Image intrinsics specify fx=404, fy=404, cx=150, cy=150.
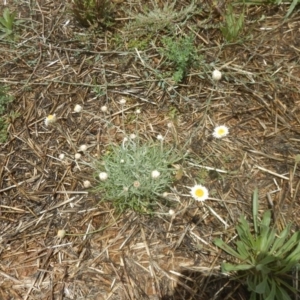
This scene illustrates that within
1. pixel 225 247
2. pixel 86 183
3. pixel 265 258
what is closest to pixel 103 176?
pixel 86 183

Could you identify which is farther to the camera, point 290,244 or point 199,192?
point 199,192

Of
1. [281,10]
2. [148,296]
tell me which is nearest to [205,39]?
[281,10]

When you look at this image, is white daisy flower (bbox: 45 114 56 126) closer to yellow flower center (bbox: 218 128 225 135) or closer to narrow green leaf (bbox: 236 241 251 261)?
yellow flower center (bbox: 218 128 225 135)

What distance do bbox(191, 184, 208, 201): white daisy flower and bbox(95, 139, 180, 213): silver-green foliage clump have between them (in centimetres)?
12

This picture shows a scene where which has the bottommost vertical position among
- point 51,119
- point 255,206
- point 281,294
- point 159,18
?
point 281,294

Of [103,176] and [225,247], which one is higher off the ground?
[103,176]

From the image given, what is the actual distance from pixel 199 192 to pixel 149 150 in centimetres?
31

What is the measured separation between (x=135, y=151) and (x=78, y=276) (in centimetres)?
61

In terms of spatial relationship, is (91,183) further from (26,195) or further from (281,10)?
(281,10)

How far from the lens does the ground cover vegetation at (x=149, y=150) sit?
1.70 meters

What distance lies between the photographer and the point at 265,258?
160 centimetres

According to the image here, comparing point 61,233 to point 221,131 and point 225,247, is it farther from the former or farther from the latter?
point 221,131

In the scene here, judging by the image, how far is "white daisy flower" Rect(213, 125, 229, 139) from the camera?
6.40ft

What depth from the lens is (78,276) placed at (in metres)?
1.72
